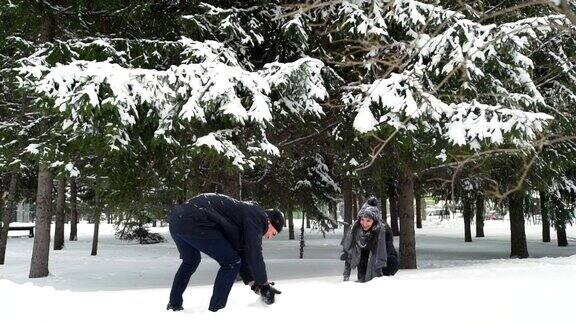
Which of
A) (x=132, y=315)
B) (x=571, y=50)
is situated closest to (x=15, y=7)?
(x=132, y=315)

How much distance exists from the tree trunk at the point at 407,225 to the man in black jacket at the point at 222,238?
23.3 feet

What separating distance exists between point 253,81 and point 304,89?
102cm

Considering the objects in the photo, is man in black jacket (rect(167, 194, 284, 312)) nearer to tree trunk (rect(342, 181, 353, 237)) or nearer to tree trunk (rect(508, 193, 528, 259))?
tree trunk (rect(342, 181, 353, 237))

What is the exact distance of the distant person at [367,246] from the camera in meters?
6.86

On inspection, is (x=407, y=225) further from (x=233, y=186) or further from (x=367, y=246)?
(x=367, y=246)

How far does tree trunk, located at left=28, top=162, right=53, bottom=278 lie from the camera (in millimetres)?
11000

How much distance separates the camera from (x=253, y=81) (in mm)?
7355

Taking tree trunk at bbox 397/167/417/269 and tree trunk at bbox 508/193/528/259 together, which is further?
tree trunk at bbox 508/193/528/259

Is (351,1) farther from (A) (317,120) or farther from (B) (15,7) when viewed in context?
(B) (15,7)

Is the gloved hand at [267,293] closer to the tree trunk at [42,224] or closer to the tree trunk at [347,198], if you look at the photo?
the tree trunk at [42,224]

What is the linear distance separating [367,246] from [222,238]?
3.21 metres

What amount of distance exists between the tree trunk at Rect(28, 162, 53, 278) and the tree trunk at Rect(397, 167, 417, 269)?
754cm

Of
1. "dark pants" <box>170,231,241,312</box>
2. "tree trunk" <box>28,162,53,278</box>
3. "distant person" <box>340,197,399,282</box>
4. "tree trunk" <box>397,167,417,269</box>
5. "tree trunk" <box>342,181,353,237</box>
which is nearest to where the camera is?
"dark pants" <box>170,231,241,312</box>

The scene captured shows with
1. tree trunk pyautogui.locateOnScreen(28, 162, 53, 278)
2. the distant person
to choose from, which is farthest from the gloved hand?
tree trunk pyautogui.locateOnScreen(28, 162, 53, 278)
